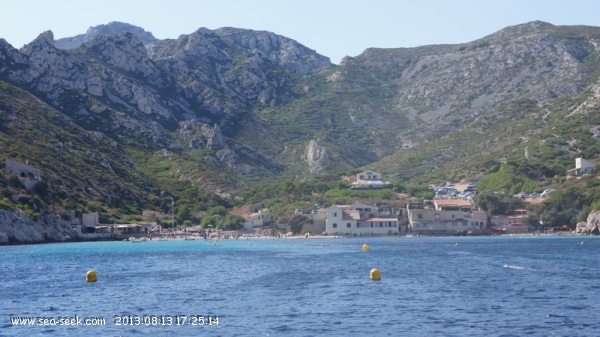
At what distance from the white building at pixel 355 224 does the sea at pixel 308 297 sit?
52448 millimetres

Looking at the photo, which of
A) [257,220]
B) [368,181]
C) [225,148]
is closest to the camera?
[257,220]

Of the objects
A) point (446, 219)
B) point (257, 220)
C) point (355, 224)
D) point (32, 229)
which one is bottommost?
point (355, 224)

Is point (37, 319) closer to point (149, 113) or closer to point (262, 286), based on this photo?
point (262, 286)

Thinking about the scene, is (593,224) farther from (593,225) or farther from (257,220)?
(257,220)

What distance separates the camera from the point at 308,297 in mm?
40781

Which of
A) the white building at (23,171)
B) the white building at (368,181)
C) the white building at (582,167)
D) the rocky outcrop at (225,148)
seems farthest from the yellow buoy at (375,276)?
the rocky outcrop at (225,148)

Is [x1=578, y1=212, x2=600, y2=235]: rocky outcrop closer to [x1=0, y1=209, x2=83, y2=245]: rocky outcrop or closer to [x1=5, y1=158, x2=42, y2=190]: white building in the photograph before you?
[x1=0, y1=209, x2=83, y2=245]: rocky outcrop

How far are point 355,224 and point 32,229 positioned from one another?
5274 cm

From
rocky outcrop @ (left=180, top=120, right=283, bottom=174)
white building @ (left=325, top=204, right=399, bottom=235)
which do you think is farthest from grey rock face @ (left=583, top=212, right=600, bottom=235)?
rocky outcrop @ (left=180, top=120, right=283, bottom=174)

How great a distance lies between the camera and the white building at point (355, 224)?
122 metres

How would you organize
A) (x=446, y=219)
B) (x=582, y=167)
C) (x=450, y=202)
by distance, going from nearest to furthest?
1. (x=446, y=219)
2. (x=450, y=202)
3. (x=582, y=167)

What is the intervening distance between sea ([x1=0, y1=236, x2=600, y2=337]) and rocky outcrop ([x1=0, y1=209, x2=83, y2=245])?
80.8ft

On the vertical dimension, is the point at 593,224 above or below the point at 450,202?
below

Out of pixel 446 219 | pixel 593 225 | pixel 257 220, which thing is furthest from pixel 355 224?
pixel 593 225
